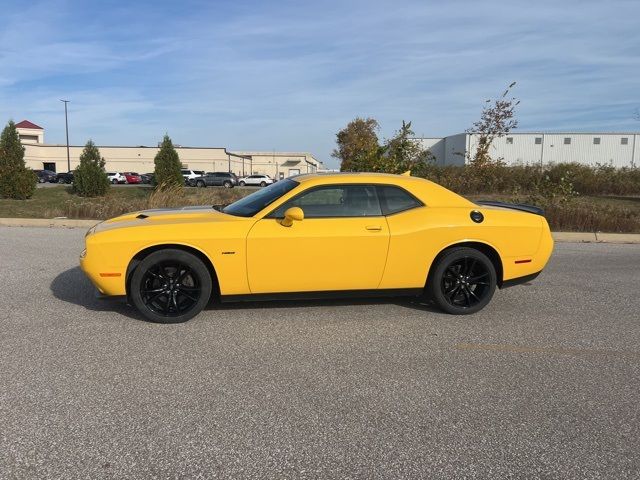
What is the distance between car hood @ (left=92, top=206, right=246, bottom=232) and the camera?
5.13 metres

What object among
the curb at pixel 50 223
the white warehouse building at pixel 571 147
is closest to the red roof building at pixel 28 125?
the white warehouse building at pixel 571 147

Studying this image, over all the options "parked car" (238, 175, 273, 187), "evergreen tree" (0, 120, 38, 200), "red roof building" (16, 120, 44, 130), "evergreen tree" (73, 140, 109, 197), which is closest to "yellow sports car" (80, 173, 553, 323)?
"evergreen tree" (0, 120, 38, 200)

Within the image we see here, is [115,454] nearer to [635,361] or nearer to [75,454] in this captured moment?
[75,454]

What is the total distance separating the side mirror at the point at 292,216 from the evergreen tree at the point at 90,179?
23.8m

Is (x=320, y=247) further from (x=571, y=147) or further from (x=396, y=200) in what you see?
(x=571, y=147)

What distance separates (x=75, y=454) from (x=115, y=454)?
0.21 meters

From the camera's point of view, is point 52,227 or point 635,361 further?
point 52,227

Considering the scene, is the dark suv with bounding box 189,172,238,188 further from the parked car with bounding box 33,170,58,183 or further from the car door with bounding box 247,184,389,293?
the car door with bounding box 247,184,389,293

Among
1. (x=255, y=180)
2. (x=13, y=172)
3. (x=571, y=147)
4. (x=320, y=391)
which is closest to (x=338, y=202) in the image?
(x=320, y=391)

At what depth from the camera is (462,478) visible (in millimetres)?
2607

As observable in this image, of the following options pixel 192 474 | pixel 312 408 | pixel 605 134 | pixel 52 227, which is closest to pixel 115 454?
pixel 192 474

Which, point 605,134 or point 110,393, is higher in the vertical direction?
point 605,134

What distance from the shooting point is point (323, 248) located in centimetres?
501

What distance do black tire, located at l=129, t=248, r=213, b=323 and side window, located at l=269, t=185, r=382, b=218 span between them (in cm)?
93
